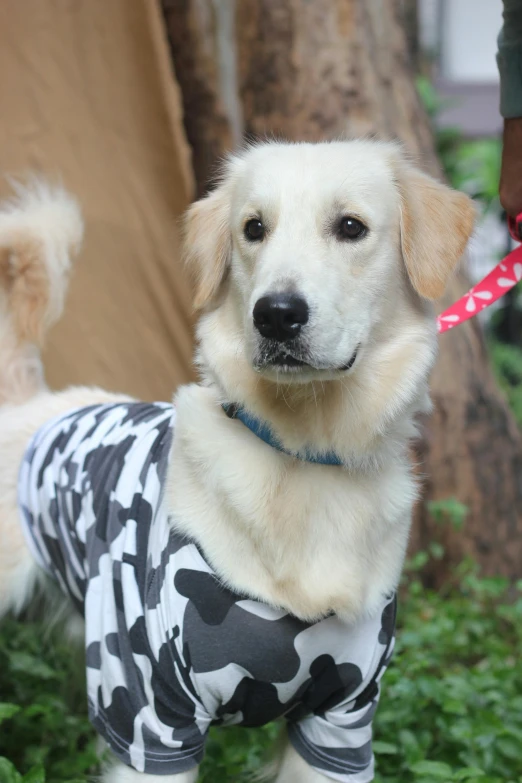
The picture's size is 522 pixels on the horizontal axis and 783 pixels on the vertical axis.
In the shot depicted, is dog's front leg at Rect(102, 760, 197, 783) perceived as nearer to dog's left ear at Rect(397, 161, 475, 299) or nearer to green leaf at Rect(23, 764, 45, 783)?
green leaf at Rect(23, 764, 45, 783)

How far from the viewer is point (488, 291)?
89.4 inches

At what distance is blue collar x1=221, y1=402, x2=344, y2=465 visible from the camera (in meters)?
1.94

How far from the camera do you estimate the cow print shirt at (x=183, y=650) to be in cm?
186

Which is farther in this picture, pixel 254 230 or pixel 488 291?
pixel 488 291

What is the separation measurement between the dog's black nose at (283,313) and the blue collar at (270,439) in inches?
10.1

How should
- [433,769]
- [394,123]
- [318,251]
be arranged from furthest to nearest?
[394,123], [433,769], [318,251]

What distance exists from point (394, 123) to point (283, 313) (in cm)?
245

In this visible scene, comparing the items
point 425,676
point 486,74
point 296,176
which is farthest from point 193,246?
point 486,74

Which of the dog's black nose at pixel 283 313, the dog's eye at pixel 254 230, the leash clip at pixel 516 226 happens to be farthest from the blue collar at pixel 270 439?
the leash clip at pixel 516 226

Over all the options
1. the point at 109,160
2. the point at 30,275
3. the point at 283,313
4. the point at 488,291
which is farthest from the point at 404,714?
the point at 109,160

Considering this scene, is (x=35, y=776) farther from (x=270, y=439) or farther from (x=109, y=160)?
(x=109, y=160)

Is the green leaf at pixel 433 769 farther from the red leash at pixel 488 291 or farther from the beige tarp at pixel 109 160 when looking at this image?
the beige tarp at pixel 109 160

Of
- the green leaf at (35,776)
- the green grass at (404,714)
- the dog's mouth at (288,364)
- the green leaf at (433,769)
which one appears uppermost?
the dog's mouth at (288,364)

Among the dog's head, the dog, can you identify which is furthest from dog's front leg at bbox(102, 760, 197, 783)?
the dog's head
